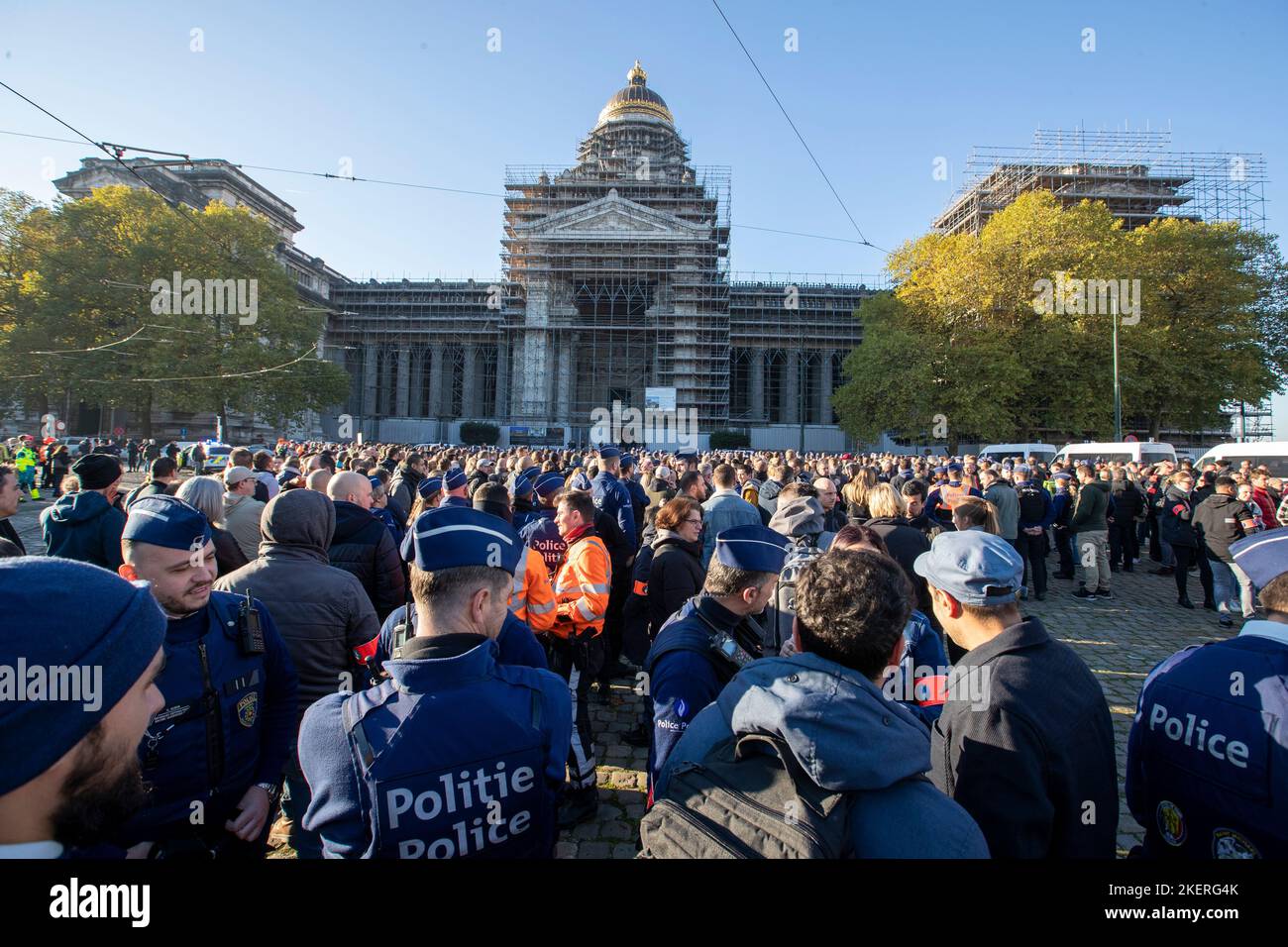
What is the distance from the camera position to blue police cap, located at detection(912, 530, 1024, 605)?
2.28 m

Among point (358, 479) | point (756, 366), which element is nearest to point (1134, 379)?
point (756, 366)

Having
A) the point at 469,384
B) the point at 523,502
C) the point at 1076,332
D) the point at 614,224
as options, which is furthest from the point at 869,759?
the point at 469,384

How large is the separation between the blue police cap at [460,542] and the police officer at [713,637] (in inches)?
28.1

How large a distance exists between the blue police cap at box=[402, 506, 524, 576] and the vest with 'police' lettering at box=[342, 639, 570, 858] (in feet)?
0.88

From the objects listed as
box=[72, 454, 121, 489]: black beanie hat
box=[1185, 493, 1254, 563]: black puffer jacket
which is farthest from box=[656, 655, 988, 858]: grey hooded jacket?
box=[1185, 493, 1254, 563]: black puffer jacket

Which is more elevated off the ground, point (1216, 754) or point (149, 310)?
point (149, 310)

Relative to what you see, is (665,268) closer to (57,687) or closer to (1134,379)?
(1134,379)

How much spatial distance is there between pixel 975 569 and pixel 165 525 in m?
3.10

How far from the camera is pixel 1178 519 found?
10234 millimetres

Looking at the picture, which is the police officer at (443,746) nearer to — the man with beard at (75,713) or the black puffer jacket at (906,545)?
the man with beard at (75,713)

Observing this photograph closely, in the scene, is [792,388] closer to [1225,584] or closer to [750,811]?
[1225,584]

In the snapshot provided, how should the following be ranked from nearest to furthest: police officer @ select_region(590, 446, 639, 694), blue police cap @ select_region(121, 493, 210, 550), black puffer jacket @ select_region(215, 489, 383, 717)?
blue police cap @ select_region(121, 493, 210, 550), black puffer jacket @ select_region(215, 489, 383, 717), police officer @ select_region(590, 446, 639, 694)

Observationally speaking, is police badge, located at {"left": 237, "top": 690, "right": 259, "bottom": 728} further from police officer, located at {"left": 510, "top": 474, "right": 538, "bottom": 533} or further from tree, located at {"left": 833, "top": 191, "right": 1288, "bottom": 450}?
tree, located at {"left": 833, "top": 191, "right": 1288, "bottom": 450}

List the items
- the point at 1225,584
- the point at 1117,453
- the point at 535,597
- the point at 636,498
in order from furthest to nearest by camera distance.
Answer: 1. the point at 1117,453
2. the point at 636,498
3. the point at 1225,584
4. the point at 535,597
